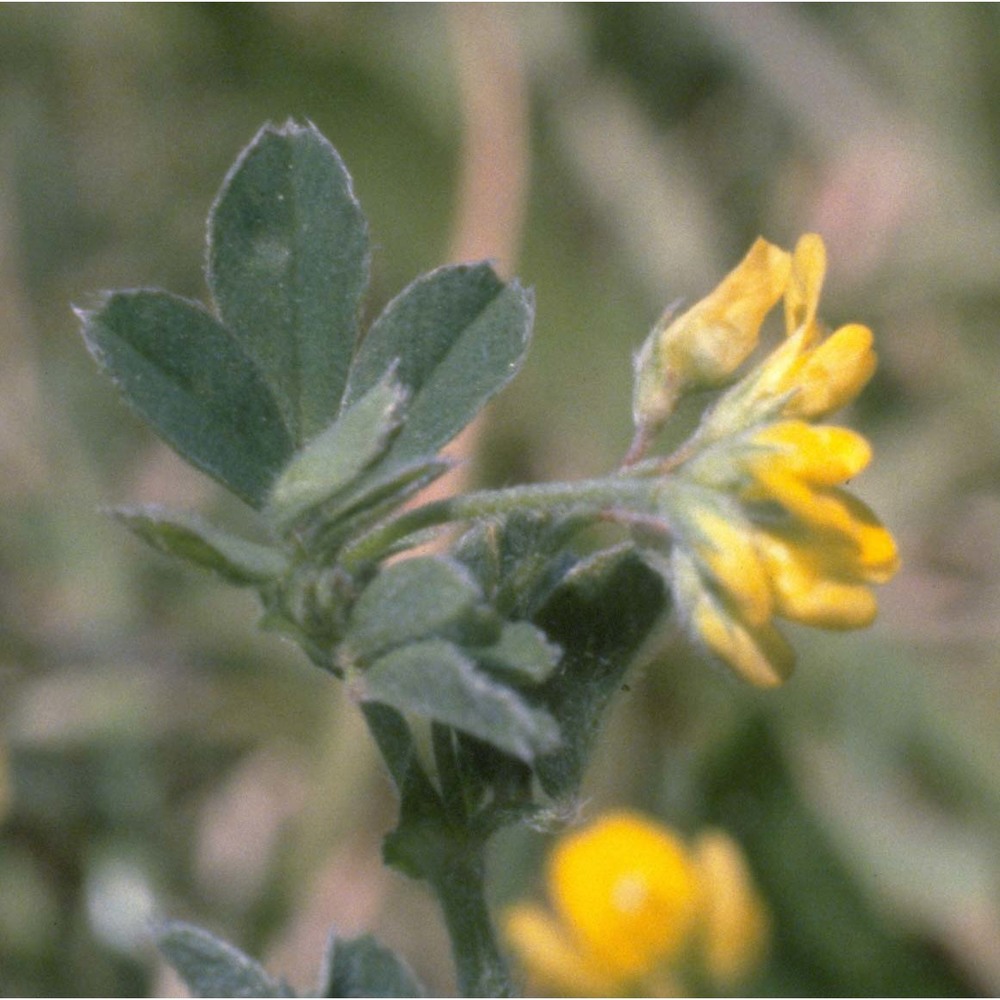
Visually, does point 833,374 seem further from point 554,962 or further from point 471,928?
point 554,962

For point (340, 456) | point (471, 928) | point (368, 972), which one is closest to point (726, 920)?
point (368, 972)

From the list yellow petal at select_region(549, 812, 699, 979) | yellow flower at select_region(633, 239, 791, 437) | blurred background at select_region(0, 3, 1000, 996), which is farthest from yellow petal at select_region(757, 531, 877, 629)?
blurred background at select_region(0, 3, 1000, 996)

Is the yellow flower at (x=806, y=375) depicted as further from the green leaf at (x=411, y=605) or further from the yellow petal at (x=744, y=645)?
the green leaf at (x=411, y=605)

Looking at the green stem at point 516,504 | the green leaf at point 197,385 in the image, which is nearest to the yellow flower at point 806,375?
the green stem at point 516,504

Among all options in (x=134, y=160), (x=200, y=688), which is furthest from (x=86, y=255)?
(x=200, y=688)

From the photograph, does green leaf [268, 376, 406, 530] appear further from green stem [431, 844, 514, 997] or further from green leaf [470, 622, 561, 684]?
green stem [431, 844, 514, 997]

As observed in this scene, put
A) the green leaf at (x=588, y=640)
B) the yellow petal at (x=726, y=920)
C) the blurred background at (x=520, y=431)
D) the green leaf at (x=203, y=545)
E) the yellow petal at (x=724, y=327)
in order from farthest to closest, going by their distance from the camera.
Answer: the blurred background at (x=520, y=431), the yellow petal at (x=726, y=920), the yellow petal at (x=724, y=327), the green leaf at (x=588, y=640), the green leaf at (x=203, y=545)
